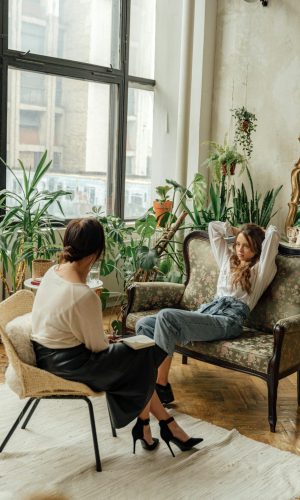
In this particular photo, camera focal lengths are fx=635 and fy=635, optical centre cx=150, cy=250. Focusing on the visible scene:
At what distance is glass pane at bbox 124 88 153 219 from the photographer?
663 cm

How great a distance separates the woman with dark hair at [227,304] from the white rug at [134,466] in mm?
469

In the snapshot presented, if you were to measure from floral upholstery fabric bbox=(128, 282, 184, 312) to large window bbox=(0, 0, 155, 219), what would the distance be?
1735 mm

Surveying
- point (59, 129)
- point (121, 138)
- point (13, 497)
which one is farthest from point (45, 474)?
point (121, 138)

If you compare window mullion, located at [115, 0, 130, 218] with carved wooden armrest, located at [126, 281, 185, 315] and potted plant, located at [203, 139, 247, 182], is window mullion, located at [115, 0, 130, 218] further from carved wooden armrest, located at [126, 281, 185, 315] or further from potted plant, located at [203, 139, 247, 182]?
carved wooden armrest, located at [126, 281, 185, 315]

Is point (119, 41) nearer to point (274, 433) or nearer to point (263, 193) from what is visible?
point (263, 193)

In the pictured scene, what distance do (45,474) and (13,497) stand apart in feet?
0.77

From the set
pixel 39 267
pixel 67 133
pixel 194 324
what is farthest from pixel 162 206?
pixel 194 324

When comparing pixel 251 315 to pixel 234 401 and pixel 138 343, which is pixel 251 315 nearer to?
pixel 234 401

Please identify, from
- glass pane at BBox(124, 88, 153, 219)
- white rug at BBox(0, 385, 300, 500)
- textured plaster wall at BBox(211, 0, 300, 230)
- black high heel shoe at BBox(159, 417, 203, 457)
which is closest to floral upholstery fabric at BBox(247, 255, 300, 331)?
white rug at BBox(0, 385, 300, 500)

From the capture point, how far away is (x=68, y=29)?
577 cm

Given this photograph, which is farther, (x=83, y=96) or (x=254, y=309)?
(x=83, y=96)

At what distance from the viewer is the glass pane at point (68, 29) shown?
536cm

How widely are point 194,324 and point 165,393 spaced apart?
445 millimetres

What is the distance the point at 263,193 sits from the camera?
19.5ft
